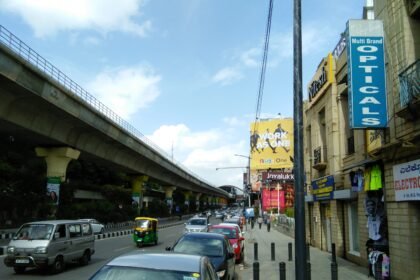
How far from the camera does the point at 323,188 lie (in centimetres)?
2155

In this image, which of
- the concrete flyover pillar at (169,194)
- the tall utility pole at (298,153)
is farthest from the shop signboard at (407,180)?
the concrete flyover pillar at (169,194)

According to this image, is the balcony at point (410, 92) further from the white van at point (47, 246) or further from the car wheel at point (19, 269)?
the car wheel at point (19, 269)

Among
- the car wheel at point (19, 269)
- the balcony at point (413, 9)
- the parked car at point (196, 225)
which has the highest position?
the balcony at point (413, 9)

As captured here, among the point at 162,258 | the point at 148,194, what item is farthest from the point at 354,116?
the point at 148,194

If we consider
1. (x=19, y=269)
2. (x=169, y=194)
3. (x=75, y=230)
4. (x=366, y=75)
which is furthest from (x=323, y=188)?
(x=169, y=194)

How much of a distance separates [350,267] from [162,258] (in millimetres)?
12657

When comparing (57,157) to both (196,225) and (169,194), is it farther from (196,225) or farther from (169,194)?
(169,194)

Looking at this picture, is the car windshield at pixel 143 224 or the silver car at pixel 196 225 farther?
the silver car at pixel 196 225

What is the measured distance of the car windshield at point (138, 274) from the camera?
5.43 m

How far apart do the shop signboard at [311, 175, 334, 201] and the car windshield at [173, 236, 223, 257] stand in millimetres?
8580

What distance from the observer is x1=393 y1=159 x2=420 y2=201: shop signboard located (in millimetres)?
11305

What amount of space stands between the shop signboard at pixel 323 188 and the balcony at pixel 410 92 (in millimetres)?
8837

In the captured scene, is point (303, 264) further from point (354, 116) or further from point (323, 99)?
point (323, 99)

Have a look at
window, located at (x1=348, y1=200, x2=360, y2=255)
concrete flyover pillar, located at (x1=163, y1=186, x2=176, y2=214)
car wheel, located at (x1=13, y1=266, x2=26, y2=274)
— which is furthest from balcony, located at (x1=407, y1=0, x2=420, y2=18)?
concrete flyover pillar, located at (x1=163, y1=186, x2=176, y2=214)
